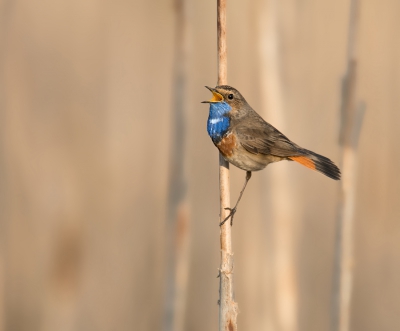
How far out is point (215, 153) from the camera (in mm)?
4602

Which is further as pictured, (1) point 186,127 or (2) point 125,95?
(2) point 125,95

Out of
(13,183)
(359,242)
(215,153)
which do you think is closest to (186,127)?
(215,153)

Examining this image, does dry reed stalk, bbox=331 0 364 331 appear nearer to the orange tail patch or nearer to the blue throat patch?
the orange tail patch

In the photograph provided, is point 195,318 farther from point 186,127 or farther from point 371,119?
point 371,119

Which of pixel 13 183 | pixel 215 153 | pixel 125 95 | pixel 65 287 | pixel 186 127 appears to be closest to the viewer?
pixel 186 127

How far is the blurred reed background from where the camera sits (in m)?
3.95

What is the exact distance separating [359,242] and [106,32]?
8.63 ft

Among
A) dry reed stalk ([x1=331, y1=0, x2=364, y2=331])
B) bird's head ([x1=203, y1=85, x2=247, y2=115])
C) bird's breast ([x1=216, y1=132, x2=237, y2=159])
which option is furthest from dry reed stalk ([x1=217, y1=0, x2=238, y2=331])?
dry reed stalk ([x1=331, y1=0, x2=364, y2=331])

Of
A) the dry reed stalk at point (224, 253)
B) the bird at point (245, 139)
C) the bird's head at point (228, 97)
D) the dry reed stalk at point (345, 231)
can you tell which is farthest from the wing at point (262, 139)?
the dry reed stalk at point (224, 253)

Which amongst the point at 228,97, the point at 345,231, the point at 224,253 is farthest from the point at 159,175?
the point at 224,253

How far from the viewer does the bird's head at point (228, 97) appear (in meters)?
3.15

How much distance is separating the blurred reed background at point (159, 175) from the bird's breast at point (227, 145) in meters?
0.42

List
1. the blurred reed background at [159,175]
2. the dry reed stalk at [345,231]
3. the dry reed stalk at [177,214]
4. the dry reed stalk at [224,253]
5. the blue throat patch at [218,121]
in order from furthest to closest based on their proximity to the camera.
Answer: the blurred reed background at [159,175] < the blue throat patch at [218,121] < the dry reed stalk at [177,214] < the dry reed stalk at [345,231] < the dry reed stalk at [224,253]

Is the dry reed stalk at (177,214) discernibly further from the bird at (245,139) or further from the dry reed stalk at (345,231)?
the dry reed stalk at (345,231)
